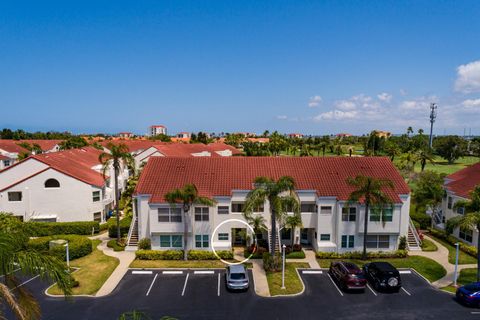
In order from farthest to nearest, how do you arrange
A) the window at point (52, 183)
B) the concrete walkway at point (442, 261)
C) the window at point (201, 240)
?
the window at point (52, 183)
the window at point (201, 240)
the concrete walkway at point (442, 261)

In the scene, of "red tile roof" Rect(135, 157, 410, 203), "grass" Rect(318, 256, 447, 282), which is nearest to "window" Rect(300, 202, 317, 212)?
"red tile roof" Rect(135, 157, 410, 203)

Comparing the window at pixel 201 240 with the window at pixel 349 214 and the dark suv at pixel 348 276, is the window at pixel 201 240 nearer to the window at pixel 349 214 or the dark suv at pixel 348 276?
the dark suv at pixel 348 276

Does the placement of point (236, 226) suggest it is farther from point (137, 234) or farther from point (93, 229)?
point (93, 229)

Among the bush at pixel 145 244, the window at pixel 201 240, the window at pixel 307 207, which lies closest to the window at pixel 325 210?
the window at pixel 307 207

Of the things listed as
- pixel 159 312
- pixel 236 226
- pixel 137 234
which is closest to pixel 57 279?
pixel 159 312

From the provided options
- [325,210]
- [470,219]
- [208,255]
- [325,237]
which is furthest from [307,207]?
[470,219]

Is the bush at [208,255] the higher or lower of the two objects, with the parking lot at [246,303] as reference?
higher
